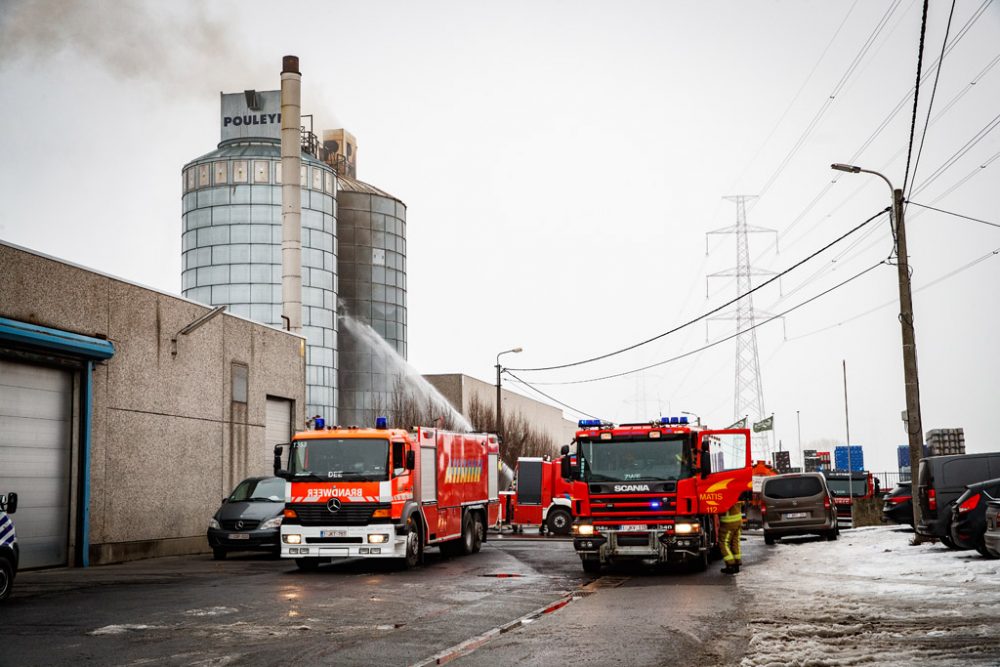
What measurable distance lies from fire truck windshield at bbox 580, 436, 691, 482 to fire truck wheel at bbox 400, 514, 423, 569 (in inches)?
142

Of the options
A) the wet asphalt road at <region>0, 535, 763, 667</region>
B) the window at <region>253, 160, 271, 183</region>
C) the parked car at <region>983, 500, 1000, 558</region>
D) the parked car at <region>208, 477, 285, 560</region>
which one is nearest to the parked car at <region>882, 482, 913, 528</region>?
the wet asphalt road at <region>0, 535, 763, 667</region>

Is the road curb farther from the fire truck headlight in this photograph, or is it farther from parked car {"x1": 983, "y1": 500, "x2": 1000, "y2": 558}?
the fire truck headlight

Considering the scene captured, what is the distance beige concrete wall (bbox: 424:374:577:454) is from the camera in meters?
78.1

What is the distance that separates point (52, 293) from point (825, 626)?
1739cm

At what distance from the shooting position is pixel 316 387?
68.4 metres

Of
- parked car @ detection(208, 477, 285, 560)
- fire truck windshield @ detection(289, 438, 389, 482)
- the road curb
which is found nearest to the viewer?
the road curb

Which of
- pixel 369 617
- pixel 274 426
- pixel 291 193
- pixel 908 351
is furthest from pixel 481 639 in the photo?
pixel 291 193

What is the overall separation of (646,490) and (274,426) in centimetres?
1797

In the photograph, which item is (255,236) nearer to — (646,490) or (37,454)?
(37,454)

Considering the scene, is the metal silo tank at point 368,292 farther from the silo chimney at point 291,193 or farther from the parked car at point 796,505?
the parked car at point 796,505

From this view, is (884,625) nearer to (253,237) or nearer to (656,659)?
(656,659)

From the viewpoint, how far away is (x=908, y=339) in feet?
81.5

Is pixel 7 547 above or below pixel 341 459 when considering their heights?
below

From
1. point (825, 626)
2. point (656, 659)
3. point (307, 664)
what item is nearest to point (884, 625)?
point (825, 626)
